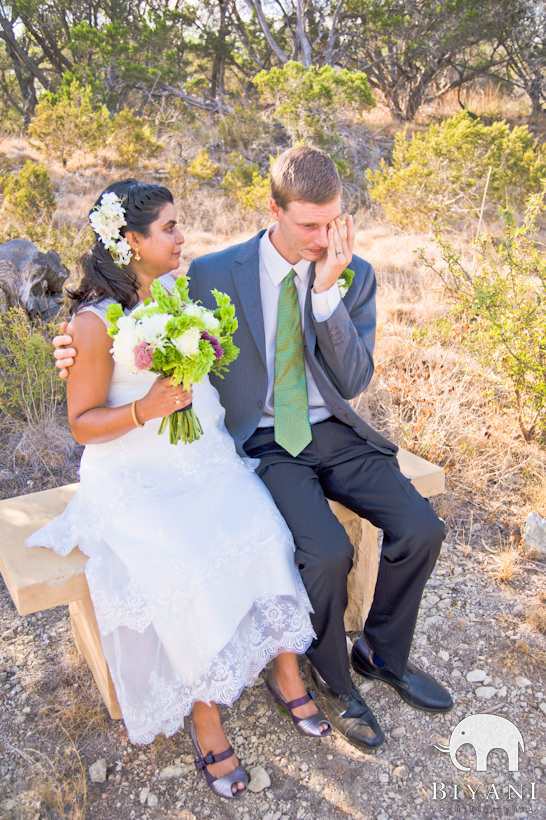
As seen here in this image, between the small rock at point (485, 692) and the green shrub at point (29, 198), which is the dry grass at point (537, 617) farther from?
the green shrub at point (29, 198)

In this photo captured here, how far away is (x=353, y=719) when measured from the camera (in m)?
2.15

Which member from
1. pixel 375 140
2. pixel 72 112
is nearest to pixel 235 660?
pixel 72 112

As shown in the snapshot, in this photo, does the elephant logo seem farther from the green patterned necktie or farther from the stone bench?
the green patterned necktie

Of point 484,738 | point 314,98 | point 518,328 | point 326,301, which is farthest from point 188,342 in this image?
point 314,98

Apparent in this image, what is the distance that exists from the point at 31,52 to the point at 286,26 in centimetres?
626

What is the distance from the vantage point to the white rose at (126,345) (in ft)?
6.12

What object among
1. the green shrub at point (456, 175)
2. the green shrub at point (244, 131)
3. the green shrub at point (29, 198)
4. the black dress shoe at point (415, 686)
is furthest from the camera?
the green shrub at point (244, 131)

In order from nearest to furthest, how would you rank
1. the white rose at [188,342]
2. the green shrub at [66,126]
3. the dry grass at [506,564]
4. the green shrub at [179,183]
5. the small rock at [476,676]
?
the white rose at [188,342], the small rock at [476,676], the dry grass at [506,564], the green shrub at [179,183], the green shrub at [66,126]

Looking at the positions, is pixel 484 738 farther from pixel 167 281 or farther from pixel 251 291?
pixel 167 281

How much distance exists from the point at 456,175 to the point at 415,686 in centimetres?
712

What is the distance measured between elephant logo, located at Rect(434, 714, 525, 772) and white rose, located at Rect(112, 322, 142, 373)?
5.42 feet

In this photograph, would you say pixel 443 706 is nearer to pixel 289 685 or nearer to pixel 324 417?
pixel 289 685

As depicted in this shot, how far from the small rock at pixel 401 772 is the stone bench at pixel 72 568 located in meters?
0.66

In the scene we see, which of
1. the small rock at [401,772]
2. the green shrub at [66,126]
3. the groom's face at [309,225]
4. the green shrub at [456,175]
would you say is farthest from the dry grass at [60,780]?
the green shrub at [66,126]
